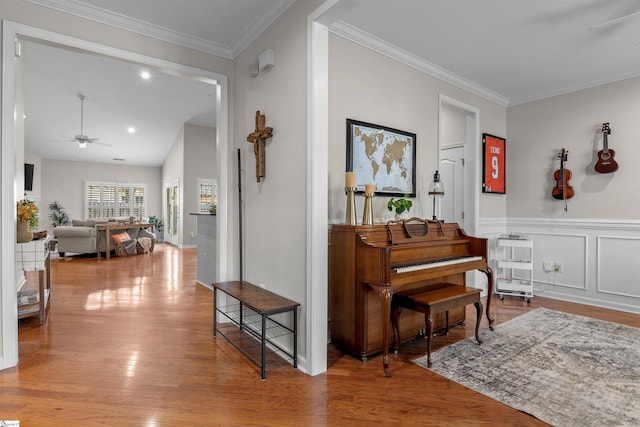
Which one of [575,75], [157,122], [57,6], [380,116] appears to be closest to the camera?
[57,6]

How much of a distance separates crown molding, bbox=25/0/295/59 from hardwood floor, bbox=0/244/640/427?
266 cm

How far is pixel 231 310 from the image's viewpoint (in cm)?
339

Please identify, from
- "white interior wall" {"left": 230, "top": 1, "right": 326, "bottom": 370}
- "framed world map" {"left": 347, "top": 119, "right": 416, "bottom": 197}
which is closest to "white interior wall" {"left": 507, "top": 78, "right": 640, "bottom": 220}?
"framed world map" {"left": 347, "top": 119, "right": 416, "bottom": 197}

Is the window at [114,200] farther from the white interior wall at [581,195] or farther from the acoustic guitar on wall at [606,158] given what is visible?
the acoustic guitar on wall at [606,158]

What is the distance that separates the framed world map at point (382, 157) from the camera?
313 centimetres

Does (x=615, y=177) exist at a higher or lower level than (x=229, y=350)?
higher

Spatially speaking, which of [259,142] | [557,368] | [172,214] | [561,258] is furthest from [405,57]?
[172,214]

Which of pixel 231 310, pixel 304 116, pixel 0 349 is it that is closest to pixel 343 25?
pixel 304 116

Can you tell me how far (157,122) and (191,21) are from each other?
655 centimetres

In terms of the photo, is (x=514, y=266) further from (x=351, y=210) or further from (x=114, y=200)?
(x=114, y=200)

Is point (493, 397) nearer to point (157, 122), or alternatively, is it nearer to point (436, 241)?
point (436, 241)

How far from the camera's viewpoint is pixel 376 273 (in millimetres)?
2359

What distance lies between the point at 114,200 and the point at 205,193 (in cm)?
417

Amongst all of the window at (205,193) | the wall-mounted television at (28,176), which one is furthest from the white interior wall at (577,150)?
the wall-mounted television at (28,176)
